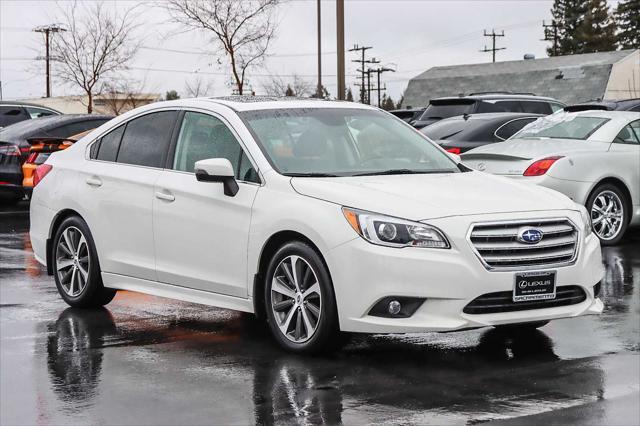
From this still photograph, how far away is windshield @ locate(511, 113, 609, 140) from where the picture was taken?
45.3 ft

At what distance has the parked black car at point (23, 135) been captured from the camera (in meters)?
18.2

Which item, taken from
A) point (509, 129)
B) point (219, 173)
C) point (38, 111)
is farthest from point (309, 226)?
point (38, 111)

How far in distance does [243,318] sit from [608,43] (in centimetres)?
9713

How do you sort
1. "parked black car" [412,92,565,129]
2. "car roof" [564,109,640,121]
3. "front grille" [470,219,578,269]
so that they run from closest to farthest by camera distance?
"front grille" [470,219,578,269] < "car roof" [564,109,640,121] < "parked black car" [412,92,565,129]

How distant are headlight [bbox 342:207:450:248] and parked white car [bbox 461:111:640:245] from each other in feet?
19.7

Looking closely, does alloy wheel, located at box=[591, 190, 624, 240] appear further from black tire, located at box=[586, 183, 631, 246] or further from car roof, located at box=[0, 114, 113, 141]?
car roof, located at box=[0, 114, 113, 141]

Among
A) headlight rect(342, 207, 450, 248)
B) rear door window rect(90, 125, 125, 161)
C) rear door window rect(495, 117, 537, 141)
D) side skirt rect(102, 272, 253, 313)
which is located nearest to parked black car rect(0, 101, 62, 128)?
rear door window rect(495, 117, 537, 141)

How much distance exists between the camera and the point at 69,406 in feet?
19.7

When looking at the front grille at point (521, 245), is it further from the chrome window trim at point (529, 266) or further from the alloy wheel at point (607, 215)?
the alloy wheel at point (607, 215)

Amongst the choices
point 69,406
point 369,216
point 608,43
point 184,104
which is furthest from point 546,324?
point 608,43

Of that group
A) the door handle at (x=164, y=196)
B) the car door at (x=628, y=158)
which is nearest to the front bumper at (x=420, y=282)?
the door handle at (x=164, y=196)

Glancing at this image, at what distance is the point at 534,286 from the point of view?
22.8ft

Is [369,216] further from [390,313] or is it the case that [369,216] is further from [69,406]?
[69,406]

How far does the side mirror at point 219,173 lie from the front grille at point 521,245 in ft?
5.58
